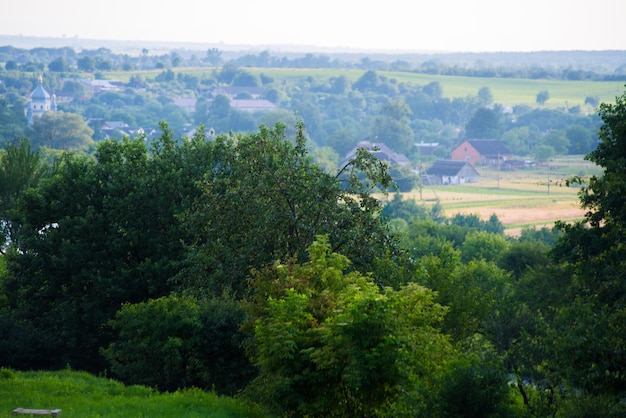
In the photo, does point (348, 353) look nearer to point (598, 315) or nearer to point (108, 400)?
point (598, 315)

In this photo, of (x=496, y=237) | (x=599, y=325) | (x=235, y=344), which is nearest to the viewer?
(x=599, y=325)

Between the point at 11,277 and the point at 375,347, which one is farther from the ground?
the point at 375,347

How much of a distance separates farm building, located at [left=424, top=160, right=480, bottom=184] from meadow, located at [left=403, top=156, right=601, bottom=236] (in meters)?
2.16

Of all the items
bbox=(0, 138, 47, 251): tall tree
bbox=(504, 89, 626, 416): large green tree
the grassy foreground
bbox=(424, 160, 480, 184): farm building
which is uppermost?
bbox=(504, 89, 626, 416): large green tree

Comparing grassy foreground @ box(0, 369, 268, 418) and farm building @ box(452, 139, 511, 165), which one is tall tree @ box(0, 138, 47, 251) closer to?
grassy foreground @ box(0, 369, 268, 418)

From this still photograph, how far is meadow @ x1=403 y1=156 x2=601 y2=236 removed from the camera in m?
101

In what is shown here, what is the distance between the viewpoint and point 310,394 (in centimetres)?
1752

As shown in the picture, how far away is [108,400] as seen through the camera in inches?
783

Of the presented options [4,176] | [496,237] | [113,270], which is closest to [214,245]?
[113,270]

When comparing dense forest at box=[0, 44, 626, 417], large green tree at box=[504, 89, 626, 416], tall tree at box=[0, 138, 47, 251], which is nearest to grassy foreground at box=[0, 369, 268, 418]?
dense forest at box=[0, 44, 626, 417]

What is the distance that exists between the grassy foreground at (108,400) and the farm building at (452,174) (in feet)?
431

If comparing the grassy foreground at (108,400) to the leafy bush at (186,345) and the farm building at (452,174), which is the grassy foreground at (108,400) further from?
the farm building at (452,174)

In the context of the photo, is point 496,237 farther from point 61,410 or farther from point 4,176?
point 61,410

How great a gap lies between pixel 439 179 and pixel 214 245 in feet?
436
